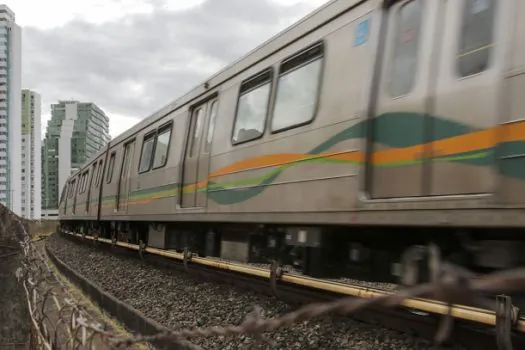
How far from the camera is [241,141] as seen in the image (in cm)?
776

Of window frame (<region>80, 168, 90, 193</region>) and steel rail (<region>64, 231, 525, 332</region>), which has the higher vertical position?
window frame (<region>80, 168, 90, 193</region>)

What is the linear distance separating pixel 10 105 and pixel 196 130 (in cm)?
4108

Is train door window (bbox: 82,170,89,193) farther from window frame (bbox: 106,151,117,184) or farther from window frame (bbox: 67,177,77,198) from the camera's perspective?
window frame (bbox: 106,151,117,184)

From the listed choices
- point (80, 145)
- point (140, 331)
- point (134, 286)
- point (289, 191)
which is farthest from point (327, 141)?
point (80, 145)

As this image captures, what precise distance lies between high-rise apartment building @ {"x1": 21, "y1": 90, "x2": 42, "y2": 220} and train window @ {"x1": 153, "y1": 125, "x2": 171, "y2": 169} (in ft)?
161

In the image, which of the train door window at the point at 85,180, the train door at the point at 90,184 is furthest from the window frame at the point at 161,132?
the train door window at the point at 85,180

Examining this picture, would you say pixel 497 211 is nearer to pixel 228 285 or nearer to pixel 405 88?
pixel 405 88

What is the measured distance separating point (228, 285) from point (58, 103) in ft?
167

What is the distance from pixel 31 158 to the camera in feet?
195

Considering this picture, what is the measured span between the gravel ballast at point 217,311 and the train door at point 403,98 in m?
1.24

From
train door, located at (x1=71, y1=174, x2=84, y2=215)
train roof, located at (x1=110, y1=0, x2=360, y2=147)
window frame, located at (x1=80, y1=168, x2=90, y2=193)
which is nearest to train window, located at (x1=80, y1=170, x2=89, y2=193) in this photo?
window frame, located at (x1=80, y1=168, x2=90, y2=193)

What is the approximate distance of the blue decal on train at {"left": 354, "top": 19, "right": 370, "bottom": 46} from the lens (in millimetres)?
5246

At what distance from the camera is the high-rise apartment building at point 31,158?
58312 millimetres

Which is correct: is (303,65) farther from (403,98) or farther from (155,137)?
(155,137)
